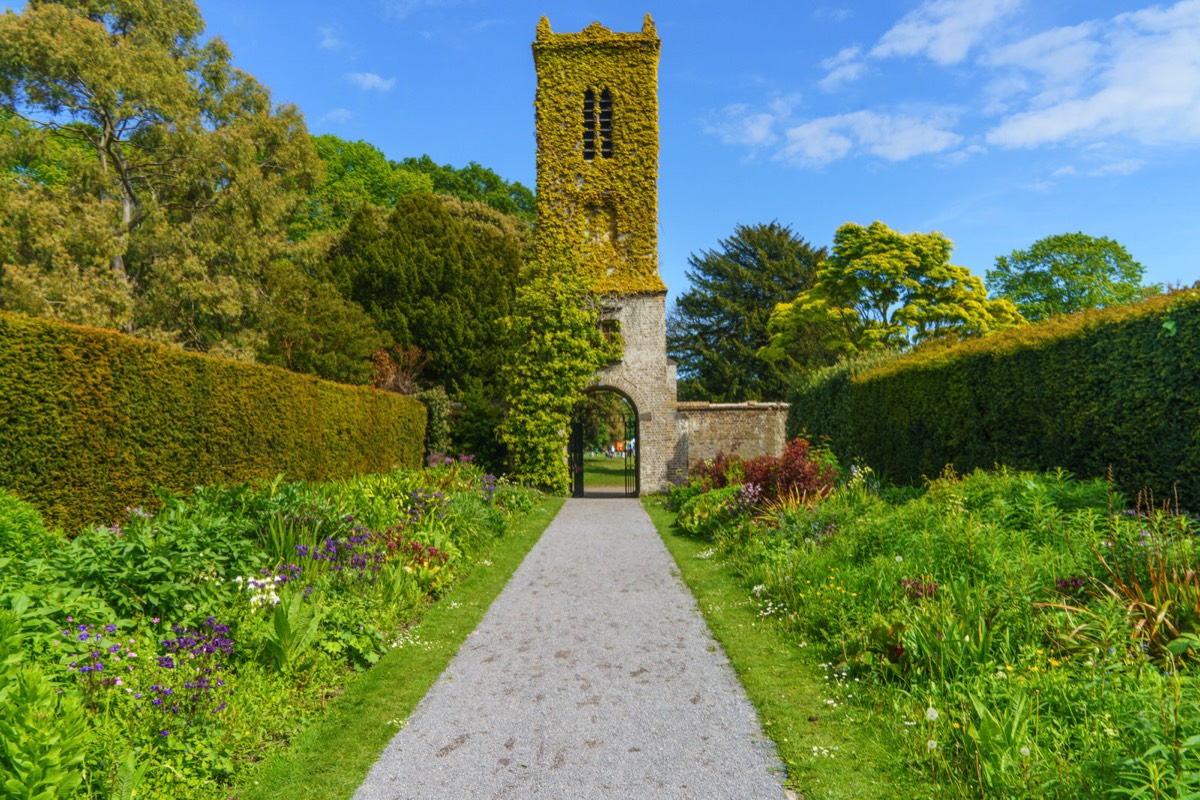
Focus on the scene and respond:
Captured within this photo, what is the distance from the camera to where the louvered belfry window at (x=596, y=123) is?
23.4 meters

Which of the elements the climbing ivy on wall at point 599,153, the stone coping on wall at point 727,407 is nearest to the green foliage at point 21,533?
the stone coping on wall at point 727,407

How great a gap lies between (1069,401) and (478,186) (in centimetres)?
3715

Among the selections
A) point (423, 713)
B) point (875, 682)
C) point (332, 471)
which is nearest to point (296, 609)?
point (423, 713)

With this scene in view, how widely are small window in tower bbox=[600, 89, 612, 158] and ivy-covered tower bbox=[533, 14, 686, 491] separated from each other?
0.03 metres

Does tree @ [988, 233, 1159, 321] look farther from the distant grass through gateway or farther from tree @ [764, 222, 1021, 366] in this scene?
the distant grass through gateway

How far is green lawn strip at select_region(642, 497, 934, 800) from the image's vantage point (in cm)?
376

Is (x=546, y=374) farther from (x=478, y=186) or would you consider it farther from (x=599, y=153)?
(x=478, y=186)

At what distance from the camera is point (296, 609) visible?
5.36 meters

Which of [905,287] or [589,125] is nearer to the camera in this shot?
[589,125]

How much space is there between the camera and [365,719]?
4.75 metres

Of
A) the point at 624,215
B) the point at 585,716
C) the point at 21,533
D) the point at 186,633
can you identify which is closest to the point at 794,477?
the point at 585,716

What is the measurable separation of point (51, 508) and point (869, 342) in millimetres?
27924

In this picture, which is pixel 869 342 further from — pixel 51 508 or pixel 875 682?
pixel 51 508

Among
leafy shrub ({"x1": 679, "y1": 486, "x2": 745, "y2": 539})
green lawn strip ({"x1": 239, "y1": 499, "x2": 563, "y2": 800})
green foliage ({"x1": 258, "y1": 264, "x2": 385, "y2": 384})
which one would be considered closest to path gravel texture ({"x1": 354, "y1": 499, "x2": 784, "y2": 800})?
green lawn strip ({"x1": 239, "y1": 499, "x2": 563, "y2": 800})
